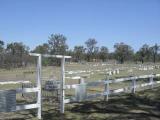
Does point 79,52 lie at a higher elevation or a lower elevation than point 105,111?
higher

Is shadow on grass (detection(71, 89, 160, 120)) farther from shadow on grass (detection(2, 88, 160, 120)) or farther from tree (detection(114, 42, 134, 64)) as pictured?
tree (detection(114, 42, 134, 64))

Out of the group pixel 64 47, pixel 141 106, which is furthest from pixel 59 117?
pixel 64 47

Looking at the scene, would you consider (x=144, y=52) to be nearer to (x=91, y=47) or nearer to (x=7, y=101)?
(x=91, y=47)

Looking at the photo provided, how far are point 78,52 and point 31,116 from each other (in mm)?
132240

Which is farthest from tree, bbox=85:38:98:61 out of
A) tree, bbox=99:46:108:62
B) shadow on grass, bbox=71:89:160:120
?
shadow on grass, bbox=71:89:160:120

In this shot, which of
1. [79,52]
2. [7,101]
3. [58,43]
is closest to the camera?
[7,101]

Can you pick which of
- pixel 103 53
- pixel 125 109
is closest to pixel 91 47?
pixel 103 53

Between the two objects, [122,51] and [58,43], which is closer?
[58,43]

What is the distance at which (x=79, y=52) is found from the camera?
14375 centimetres

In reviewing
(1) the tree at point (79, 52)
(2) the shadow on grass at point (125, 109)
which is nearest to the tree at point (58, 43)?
(1) the tree at point (79, 52)

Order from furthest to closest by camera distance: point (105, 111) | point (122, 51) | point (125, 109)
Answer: point (122, 51), point (125, 109), point (105, 111)

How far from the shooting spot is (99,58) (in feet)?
507

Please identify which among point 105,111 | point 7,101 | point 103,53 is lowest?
point 105,111

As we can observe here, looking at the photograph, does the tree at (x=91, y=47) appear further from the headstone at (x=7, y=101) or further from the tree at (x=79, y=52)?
the headstone at (x=7, y=101)
